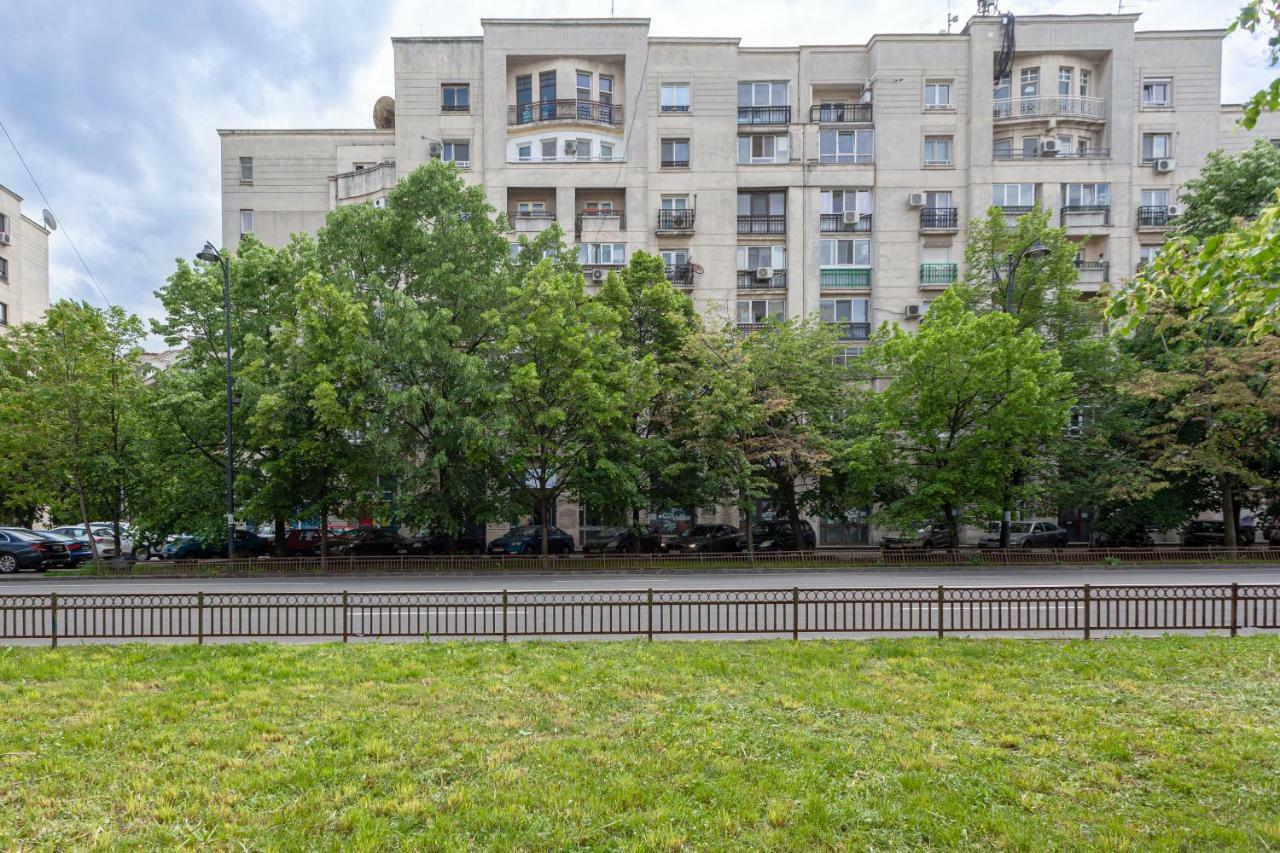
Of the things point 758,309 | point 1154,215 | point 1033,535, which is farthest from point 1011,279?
point 1154,215

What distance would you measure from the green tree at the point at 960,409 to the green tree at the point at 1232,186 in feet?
31.8

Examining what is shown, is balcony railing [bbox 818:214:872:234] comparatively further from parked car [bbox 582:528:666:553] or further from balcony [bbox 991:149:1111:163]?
parked car [bbox 582:528:666:553]

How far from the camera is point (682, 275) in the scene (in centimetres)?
3253

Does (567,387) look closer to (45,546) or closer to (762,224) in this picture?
(762,224)

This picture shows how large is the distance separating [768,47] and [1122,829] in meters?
36.0

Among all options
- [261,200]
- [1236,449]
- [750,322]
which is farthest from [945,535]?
[261,200]

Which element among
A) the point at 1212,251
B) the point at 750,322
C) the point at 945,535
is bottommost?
the point at 945,535

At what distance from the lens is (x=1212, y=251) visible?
4.46 m

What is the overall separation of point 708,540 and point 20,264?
48798 millimetres

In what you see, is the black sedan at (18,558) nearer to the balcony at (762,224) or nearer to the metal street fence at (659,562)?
the metal street fence at (659,562)

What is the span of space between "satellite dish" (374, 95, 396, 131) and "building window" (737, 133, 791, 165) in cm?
2092

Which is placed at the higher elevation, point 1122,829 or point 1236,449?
point 1236,449

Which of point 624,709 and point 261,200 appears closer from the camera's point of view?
point 624,709

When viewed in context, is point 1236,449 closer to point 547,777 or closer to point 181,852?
point 547,777
